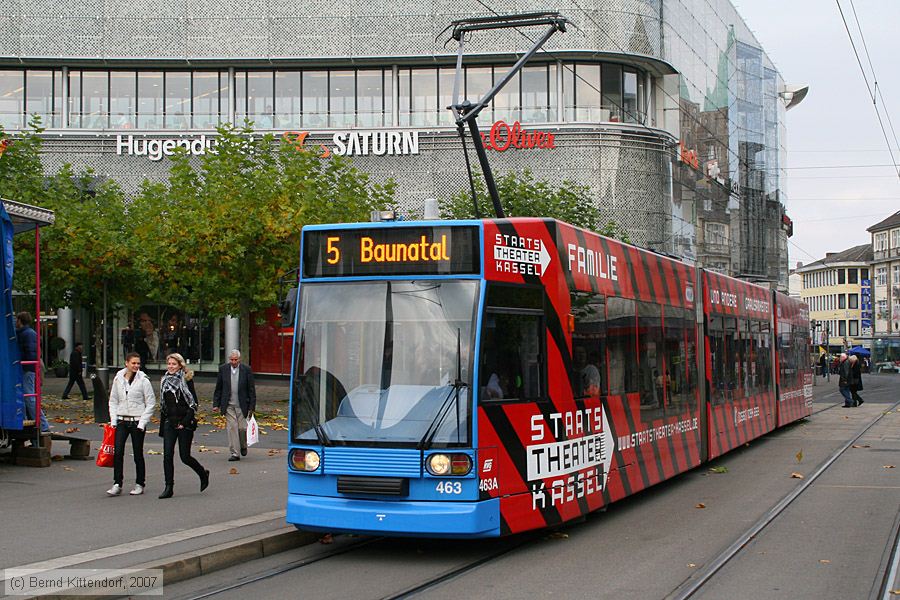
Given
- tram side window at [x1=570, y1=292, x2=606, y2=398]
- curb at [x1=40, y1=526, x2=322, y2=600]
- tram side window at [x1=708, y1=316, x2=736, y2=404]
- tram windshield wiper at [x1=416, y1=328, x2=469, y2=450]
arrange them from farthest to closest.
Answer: tram side window at [x1=708, y1=316, x2=736, y2=404], tram side window at [x1=570, y1=292, x2=606, y2=398], tram windshield wiper at [x1=416, y1=328, x2=469, y2=450], curb at [x1=40, y1=526, x2=322, y2=600]

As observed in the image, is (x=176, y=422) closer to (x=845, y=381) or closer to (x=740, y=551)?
(x=740, y=551)

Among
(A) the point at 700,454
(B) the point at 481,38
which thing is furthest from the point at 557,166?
(A) the point at 700,454

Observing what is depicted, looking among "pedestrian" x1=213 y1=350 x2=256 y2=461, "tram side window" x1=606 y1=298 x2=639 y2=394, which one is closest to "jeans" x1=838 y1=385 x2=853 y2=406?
"pedestrian" x1=213 y1=350 x2=256 y2=461

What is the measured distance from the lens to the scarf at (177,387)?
12.7m

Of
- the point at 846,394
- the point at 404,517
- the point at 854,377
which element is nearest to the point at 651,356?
the point at 404,517

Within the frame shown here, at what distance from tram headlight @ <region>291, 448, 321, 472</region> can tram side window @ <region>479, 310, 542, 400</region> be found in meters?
1.57

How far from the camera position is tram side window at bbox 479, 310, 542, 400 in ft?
30.9

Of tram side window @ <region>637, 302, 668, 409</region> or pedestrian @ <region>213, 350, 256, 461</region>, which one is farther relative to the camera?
pedestrian @ <region>213, 350, 256, 461</region>

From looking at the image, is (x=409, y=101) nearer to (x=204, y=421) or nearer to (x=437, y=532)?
(x=204, y=421)

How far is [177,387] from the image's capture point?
41.8 feet

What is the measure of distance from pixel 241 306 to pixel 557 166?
1980 cm

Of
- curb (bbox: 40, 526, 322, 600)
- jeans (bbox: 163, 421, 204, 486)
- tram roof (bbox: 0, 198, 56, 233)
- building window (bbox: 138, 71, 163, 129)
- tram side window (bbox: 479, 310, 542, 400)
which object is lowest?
curb (bbox: 40, 526, 322, 600)

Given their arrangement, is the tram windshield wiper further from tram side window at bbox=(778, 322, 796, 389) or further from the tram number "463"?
tram side window at bbox=(778, 322, 796, 389)

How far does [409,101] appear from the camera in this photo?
45625 mm
